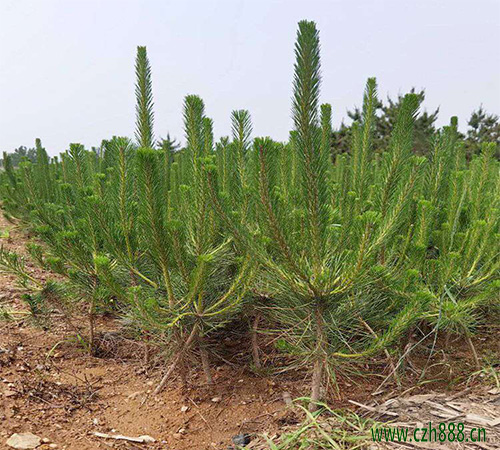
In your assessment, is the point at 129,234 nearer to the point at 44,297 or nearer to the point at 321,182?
the point at 44,297

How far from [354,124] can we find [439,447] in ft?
7.27

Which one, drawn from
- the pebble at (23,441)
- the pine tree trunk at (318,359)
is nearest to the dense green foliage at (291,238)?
the pine tree trunk at (318,359)

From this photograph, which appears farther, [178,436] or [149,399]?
[149,399]

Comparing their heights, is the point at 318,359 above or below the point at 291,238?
below

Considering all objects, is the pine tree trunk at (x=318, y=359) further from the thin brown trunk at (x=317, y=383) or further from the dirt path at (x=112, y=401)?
the dirt path at (x=112, y=401)

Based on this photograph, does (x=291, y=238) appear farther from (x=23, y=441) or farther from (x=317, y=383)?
(x=23, y=441)

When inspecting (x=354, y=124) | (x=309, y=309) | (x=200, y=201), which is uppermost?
(x=354, y=124)

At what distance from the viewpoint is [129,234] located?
2541 millimetres

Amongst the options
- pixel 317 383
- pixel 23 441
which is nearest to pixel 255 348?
pixel 317 383

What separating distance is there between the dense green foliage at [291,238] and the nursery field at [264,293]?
12 millimetres

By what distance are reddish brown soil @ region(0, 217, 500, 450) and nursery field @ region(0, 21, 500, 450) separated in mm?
12

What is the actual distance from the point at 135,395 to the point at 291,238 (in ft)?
5.13

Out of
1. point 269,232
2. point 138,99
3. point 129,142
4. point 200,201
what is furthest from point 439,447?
point 138,99

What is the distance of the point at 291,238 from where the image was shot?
1.94 m
